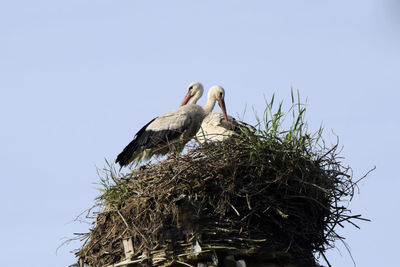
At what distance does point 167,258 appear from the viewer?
5.84 meters

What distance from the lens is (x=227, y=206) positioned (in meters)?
6.04

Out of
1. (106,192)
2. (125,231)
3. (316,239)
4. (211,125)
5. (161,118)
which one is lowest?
(316,239)

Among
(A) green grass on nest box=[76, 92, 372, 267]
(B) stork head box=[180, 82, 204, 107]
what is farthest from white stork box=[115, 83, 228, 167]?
(A) green grass on nest box=[76, 92, 372, 267]

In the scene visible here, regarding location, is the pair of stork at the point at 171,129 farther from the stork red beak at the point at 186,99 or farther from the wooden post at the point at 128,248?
the wooden post at the point at 128,248

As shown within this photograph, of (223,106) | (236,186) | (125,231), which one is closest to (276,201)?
(236,186)

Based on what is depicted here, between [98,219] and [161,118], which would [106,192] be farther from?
[161,118]

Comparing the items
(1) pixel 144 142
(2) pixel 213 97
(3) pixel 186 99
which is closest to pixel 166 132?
(1) pixel 144 142

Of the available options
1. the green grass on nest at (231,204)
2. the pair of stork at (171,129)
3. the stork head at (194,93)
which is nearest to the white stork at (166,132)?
the pair of stork at (171,129)

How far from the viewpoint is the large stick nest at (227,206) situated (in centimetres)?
593

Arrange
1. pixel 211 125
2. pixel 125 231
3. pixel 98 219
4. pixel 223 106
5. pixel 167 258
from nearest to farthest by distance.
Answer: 1. pixel 167 258
2. pixel 125 231
3. pixel 98 219
4. pixel 211 125
5. pixel 223 106

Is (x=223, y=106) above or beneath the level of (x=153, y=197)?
above

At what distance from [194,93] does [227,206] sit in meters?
4.23

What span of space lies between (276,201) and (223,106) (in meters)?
3.13

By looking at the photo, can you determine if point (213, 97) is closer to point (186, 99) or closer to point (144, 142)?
point (186, 99)
